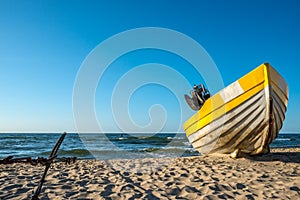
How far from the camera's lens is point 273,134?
260 inches

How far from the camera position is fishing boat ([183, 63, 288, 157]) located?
5.94 metres

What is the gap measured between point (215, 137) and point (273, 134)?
1.60 m

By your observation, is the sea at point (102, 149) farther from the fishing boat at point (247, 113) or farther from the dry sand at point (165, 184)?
the fishing boat at point (247, 113)

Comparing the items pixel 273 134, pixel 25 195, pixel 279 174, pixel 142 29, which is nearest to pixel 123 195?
pixel 25 195

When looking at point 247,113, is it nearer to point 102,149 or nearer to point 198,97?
point 198,97

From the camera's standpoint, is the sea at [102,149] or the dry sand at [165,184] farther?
the sea at [102,149]

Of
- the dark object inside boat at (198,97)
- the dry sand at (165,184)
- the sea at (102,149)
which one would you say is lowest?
the dry sand at (165,184)

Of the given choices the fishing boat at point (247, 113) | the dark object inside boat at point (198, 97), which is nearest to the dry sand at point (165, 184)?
the fishing boat at point (247, 113)

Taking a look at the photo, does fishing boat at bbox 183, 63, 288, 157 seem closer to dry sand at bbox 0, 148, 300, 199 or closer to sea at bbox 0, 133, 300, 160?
dry sand at bbox 0, 148, 300, 199

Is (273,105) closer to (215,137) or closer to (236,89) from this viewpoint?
(236,89)

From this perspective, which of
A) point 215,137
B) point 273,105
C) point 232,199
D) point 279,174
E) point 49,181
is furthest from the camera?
point 215,137

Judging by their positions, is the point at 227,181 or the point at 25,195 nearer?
the point at 25,195

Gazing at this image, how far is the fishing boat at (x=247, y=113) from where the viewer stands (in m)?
5.94

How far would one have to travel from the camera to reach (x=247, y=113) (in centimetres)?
627
